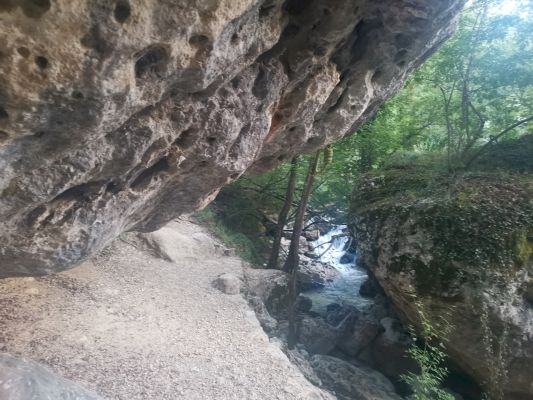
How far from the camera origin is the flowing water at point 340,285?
1245 cm

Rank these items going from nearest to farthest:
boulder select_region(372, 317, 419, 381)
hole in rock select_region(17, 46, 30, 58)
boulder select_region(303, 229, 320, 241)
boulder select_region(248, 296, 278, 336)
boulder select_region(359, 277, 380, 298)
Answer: hole in rock select_region(17, 46, 30, 58)
boulder select_region(248, 296, 278, 336)
boulder select_region(372, 317, 419, 381)
boulder select_region(359, 277, 380, 298)
boulder select_region(303, 229, 320, 241)

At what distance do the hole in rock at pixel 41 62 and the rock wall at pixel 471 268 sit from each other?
21.4ft

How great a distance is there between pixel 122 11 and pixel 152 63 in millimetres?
573

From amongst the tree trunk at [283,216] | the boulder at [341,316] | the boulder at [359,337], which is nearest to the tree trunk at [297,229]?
the tree trunk at [283,216]

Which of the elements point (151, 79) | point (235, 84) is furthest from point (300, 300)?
point (151, 79)

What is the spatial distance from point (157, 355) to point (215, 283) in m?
3.51

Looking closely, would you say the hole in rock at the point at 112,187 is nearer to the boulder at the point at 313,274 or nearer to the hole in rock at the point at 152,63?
the hole in rock at the point at 152,63

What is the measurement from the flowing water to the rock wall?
3845 mm

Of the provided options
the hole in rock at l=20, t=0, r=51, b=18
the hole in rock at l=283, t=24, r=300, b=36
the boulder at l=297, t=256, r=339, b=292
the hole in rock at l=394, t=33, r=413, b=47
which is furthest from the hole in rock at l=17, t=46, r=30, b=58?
the boulder at l=297, t=256, r=339, b=292

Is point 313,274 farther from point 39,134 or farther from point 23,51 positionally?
point 23,51

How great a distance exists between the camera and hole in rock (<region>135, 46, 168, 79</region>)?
10.00ft

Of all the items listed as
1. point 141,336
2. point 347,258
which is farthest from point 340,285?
point 141,336

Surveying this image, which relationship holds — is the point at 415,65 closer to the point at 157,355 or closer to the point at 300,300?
the point at 157,355

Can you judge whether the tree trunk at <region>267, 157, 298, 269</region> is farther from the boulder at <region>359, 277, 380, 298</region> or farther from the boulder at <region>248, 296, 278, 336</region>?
the boulder at <region>248, 296, 278, 336</region>
